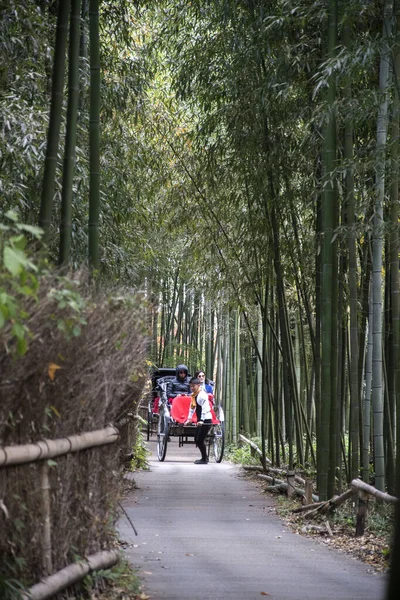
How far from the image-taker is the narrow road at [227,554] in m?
4.58

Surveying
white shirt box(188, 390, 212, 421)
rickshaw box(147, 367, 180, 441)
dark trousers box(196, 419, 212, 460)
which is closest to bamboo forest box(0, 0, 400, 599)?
white shirt box(188, 390, 212, 421)

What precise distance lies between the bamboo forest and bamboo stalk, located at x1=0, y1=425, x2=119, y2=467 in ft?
0.19

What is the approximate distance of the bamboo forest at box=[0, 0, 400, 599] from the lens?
12.3 feet

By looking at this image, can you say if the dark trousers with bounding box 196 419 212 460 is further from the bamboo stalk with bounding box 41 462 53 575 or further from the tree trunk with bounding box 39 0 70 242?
the bamboo stalk with bounding box 41 462 53 575

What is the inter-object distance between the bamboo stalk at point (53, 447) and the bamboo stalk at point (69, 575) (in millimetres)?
470

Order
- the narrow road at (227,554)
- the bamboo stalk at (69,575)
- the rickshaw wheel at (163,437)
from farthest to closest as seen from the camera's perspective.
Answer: the rickshaw wheel at (163,437)
the narrow road at (227,554)
the bamboo stalk at (69,575)

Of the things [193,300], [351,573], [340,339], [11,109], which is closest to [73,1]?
[11,109]

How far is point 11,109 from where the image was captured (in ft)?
24.6

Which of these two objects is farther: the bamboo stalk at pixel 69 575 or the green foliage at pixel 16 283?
the bamboo stalk at pixel 69 575

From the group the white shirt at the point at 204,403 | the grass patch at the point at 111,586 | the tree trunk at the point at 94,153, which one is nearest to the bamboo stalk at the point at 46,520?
the grass patch at the point at 111,586

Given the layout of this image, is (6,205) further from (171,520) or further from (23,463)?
(23,463)

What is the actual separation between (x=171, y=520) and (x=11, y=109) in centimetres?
353

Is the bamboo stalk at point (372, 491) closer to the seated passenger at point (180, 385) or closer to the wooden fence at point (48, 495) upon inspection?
the wooden fence at point (48, 495)

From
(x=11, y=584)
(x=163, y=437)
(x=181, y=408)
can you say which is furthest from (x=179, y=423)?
(x=11, y=584)
